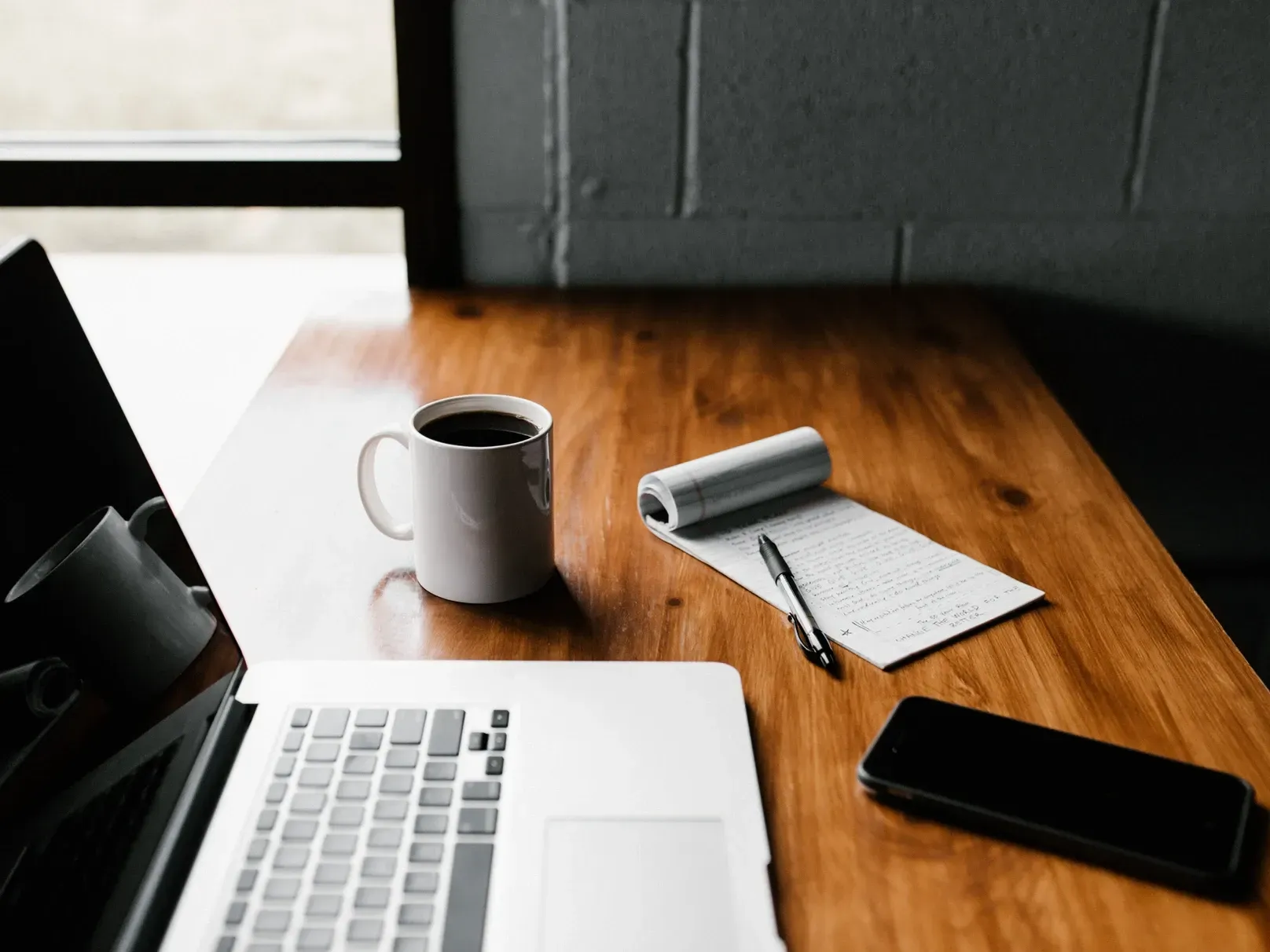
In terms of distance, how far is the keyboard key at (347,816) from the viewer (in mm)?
557

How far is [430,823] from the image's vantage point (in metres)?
0.56

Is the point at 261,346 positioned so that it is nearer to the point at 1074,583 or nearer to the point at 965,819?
the point at 1074,583

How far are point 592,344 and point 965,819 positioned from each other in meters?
0.77

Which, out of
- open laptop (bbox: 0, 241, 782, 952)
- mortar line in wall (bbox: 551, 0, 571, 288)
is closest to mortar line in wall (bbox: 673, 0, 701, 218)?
mortar line in wall (bbox: 551, 0, 571, 288)

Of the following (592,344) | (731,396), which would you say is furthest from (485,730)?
(592,344)

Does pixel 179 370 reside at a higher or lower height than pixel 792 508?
lower

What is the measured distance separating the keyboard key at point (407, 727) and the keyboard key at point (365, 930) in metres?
0.12

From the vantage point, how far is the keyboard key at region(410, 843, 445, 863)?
539 mm

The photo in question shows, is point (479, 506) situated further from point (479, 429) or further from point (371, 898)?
point (371, 898)

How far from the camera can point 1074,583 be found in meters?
0.81

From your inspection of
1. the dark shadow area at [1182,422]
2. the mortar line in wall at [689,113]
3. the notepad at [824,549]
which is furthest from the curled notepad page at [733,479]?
the dark shadow area at [1182,422]

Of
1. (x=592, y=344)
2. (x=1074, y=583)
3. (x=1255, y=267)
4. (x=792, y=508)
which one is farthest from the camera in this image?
(x=1255, y=267)

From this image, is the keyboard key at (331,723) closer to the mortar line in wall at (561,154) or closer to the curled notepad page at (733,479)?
the curled notepad page at (733,479)

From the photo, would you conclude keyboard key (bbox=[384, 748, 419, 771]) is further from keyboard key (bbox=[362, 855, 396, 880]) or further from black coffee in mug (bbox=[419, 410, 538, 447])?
black coffee in mug (bbox=[419, 410, 538, 447])
